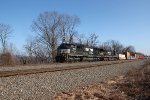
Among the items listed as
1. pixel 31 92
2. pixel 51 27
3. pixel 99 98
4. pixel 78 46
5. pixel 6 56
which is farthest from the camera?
pixel 51 27

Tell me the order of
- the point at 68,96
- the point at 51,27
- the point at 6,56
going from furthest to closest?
1. the point at 51,27
2. the point at 6,56
3. the point at 68,96

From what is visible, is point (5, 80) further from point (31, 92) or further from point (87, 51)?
point (87, 51)

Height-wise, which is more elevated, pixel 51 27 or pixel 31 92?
pixel 51 27

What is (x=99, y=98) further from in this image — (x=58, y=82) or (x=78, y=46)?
(x=78, y=46)

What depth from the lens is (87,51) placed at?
38.3 meters

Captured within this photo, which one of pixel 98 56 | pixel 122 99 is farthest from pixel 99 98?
pixel 98 56

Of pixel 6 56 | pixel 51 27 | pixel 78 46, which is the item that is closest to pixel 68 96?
pixel 6 56

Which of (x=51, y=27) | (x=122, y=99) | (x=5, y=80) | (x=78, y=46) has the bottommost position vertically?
(x=122, y=99)

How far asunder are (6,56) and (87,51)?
13.7 metres

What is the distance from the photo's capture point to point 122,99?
35.3 feet

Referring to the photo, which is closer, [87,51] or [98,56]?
[87,51]

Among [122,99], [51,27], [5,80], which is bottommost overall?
[122,99]

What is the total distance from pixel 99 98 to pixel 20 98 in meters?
3.69

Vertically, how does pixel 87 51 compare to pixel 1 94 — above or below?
above
